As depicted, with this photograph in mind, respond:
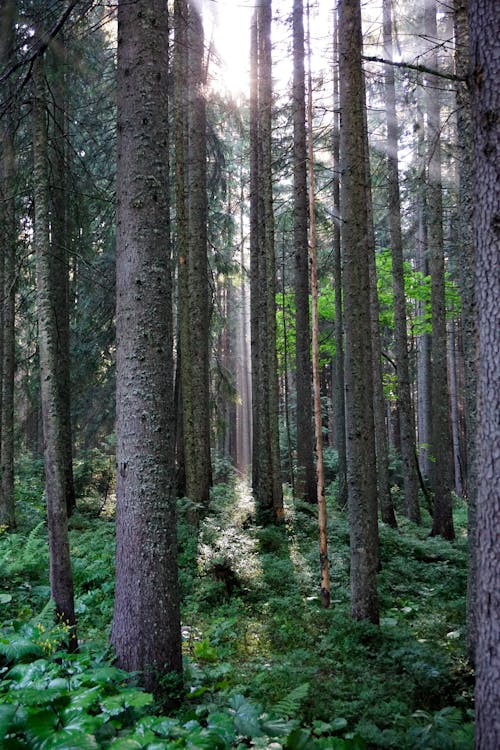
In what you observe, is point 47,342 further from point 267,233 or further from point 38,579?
point 267,233

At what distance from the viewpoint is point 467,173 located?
566 cm

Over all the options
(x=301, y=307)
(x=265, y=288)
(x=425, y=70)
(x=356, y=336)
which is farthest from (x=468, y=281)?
(x=301, y=307)

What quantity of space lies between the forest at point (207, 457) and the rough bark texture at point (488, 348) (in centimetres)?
1

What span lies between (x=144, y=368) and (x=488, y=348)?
2.92 metres

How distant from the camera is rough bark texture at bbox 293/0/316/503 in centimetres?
1342

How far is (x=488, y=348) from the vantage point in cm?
316

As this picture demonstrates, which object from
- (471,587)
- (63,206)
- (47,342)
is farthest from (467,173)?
(63,206)

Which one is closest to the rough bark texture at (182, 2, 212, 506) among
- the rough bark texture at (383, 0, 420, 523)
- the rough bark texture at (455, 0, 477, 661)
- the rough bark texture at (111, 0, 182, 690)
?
the rough bark texture at (383, 0, 420, 523)

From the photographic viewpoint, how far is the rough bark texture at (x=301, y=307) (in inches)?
528

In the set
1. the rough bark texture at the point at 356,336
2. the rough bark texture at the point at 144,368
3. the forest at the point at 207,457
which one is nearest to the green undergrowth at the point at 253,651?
the forest at the point at 207,457

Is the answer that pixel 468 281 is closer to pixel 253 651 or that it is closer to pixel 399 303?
pixel 253 651

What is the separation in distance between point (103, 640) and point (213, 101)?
1216cm

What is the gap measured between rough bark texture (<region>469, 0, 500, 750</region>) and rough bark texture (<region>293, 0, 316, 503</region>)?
34.1 ft

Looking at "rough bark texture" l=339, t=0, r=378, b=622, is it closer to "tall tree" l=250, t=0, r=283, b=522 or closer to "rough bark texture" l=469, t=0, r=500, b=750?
"rough bark texture" l=469, t=0, r=500, b=750
